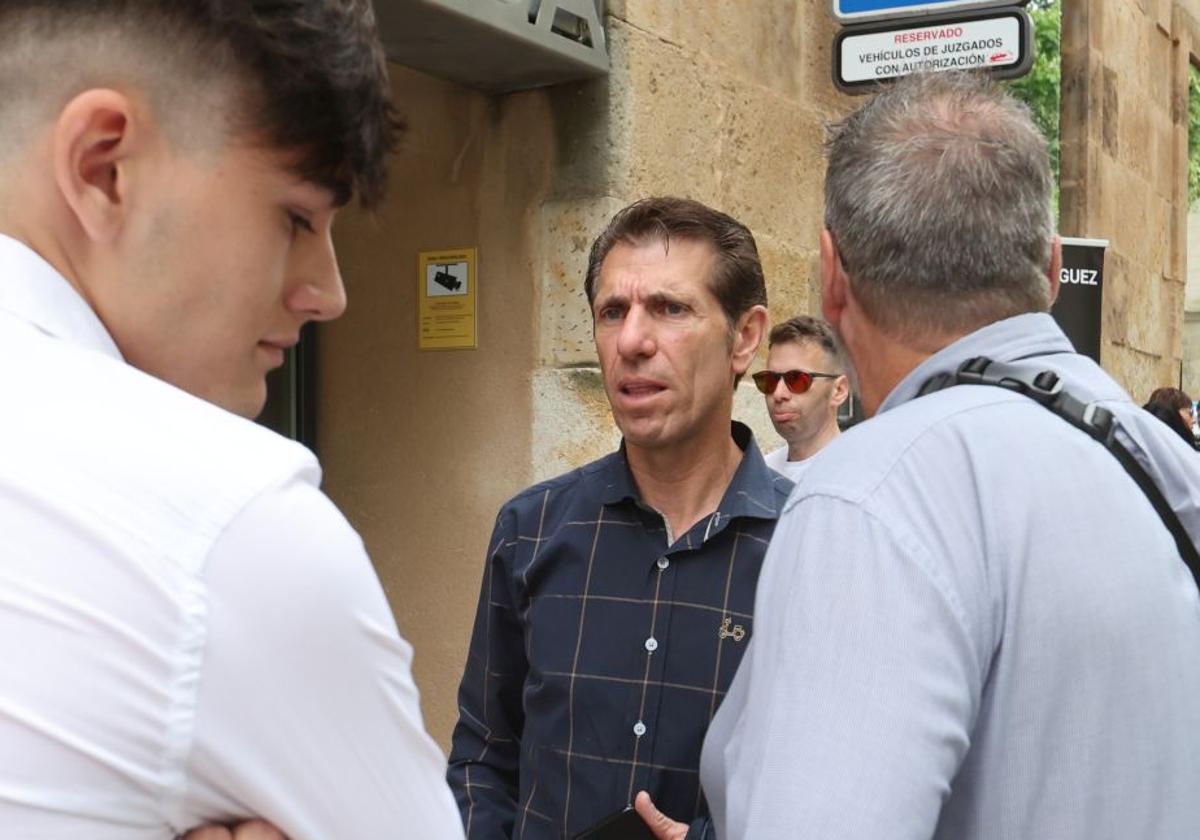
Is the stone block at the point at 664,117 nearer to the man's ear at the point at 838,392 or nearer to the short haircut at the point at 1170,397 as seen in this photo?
the man's ear at the point at 838,392

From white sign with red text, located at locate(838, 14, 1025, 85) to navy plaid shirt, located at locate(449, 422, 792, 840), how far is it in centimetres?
277

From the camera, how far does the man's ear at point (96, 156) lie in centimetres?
87

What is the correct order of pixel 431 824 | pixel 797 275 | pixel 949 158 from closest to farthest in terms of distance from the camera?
pixel 431 824
pixel 949 158
pixel 797 275

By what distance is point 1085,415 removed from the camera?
1465mm

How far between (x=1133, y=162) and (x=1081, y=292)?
10.2 ft

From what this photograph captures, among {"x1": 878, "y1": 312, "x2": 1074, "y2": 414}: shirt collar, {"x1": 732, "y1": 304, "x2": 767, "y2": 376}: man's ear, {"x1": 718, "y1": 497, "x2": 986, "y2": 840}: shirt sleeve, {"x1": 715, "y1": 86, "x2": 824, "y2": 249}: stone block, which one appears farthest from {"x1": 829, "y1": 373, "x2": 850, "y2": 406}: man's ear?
{"x1": 718, "y1": 497, "x2": 986, "y2": 840}: shirt sleeve

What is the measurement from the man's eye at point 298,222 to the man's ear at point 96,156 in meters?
0.13

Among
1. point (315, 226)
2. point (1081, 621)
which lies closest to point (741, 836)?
point (1081, 621)

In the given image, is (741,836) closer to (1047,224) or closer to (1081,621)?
(1081,621)

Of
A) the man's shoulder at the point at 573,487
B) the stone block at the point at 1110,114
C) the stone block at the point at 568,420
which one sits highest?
the stone block at the point at 1110,114

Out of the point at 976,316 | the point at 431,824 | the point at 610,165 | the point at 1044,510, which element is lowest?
the point at 431,824

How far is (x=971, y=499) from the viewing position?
141 cm

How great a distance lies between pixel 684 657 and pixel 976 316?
0.88 meters

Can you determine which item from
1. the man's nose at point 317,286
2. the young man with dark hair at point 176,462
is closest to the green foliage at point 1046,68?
the man's nose at point 317,286
